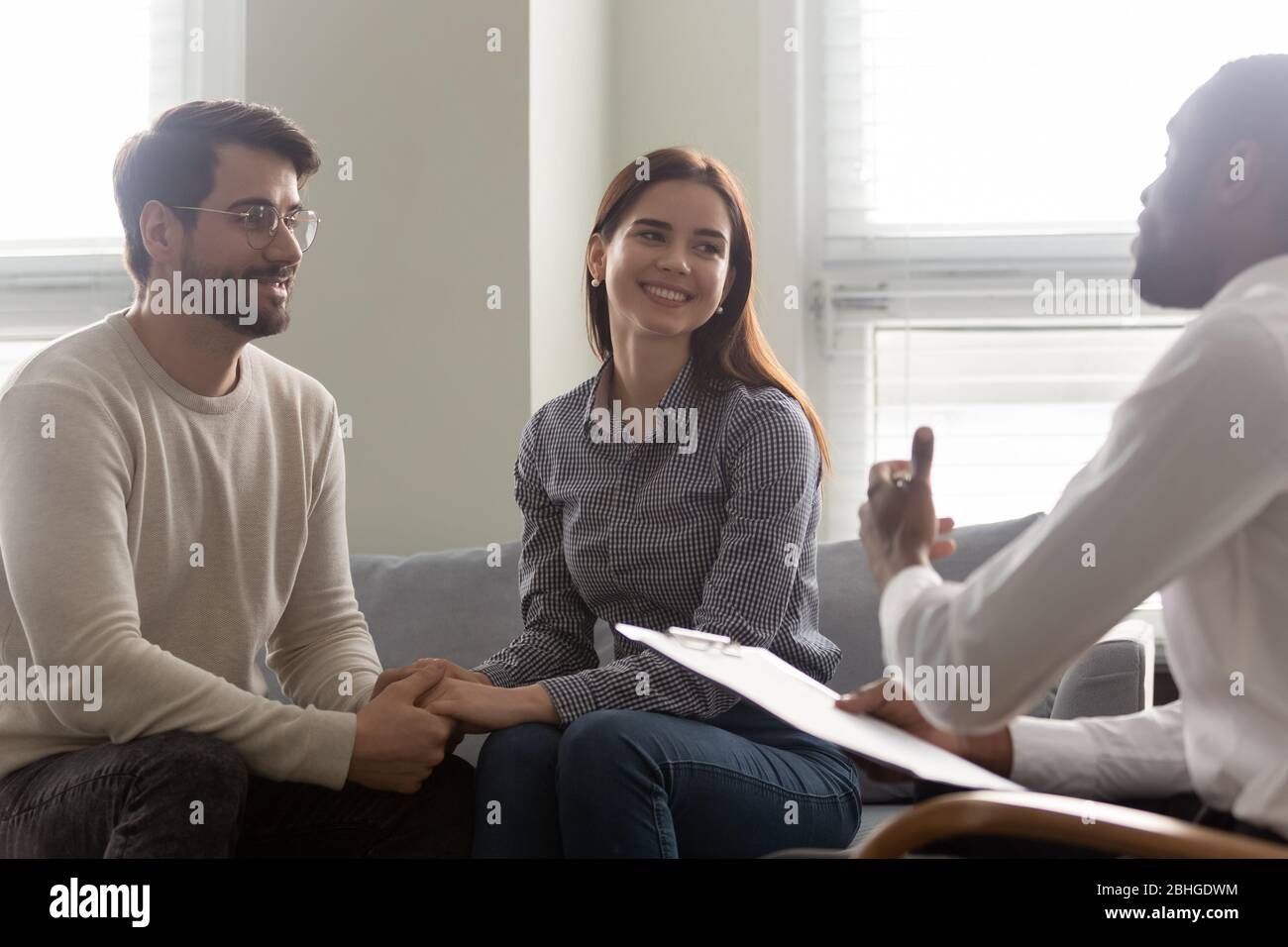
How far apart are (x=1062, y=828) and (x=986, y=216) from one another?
1904 millimetres

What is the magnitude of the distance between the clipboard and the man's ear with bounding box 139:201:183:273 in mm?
865

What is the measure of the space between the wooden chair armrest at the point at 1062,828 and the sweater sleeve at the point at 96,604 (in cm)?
74

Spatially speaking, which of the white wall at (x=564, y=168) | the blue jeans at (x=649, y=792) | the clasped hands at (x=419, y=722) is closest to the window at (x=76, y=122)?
the white wall at (x=564, y=168)

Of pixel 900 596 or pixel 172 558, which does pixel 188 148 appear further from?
pixel 900 596

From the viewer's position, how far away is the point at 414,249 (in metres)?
2.36

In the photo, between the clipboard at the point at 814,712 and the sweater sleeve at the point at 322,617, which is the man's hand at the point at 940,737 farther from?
the sweater sleeve at the point at 322,617

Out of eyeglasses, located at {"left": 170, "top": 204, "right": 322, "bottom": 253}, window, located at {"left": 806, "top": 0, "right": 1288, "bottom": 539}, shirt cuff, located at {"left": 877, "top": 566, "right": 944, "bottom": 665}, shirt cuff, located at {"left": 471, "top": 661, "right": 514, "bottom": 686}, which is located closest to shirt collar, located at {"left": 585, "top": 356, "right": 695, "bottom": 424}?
shirt cuff, located at {"left": 471, "top": 661, "right": 514, "bottom": 686}

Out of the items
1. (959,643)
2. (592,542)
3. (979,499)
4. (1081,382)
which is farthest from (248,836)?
(1081,382)

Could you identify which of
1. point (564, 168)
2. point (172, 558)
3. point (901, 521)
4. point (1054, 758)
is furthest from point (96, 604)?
point (564, 168)

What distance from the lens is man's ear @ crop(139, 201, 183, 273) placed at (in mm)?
1695

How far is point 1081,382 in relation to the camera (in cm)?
257
